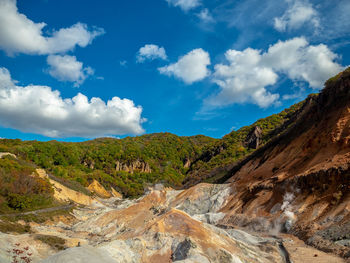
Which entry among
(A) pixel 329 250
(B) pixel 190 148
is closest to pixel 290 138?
(A) pixel 329 250

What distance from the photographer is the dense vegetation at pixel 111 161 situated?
33.9 m

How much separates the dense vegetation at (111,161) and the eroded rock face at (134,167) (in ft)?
2.98

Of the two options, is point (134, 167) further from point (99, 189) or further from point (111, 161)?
point (99, 189)

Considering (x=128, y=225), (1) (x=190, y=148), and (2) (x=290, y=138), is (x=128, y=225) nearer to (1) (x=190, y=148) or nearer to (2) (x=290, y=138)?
(2) (x=290, y=138)

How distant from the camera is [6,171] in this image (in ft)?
112

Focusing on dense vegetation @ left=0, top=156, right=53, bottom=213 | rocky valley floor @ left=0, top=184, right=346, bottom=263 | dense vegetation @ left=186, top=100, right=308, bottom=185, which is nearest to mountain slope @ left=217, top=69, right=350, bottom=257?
rocky valley floor @ left=0, top=184, right=346, bottom=263

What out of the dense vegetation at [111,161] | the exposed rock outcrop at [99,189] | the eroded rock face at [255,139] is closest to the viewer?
the dense vegetation at [111,161]

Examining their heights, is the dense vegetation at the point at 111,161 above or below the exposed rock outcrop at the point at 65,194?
above

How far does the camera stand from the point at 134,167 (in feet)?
339

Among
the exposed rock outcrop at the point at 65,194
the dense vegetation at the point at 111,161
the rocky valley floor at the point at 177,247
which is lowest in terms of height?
the rocky valley floor at the point at 177,247

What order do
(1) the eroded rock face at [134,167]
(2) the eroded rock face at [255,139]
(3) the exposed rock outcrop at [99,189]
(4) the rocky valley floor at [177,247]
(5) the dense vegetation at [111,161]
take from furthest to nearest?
(1) the eroded rock face at [134,167], (2) the eroded rock face at [255,139], (3) the exposed rock outcrop at [99,189], (5) the dense vegetation at [111,161], (4) the rocky valley floor at [177,247]

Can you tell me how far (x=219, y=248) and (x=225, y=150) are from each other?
70939 millimetres

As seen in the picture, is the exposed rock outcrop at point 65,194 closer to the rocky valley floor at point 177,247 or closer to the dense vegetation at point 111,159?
the dense vegetation at point 111,159

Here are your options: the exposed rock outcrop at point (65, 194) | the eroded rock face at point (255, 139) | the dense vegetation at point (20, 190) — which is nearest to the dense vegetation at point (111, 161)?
the dense vegetation at point (20, 190)
